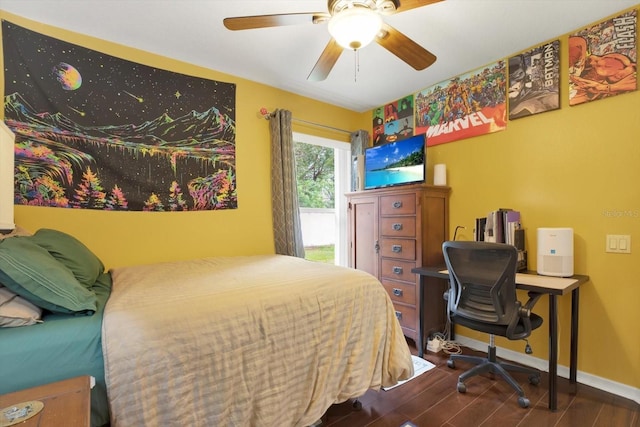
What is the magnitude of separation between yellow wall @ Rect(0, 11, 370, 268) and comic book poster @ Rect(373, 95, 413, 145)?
1.89ft

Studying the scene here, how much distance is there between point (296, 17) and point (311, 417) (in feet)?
6.61

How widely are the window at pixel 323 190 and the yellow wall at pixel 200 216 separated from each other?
23cm

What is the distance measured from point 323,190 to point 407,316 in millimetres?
1723

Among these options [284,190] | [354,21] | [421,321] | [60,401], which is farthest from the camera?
[284,190]

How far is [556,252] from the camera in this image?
1.99 m

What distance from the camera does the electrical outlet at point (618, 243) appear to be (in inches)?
74.0

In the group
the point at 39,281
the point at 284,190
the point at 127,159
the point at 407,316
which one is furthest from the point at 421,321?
the point at 127,159

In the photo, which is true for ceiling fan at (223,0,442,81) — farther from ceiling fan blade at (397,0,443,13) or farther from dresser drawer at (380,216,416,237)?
dresser drawer at (380,216,416,237)

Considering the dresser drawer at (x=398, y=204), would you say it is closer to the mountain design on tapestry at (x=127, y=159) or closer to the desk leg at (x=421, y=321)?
the desk leg at (x=421, y=321)

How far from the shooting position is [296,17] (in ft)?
4.87

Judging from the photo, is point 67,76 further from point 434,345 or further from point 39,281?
point 434,345

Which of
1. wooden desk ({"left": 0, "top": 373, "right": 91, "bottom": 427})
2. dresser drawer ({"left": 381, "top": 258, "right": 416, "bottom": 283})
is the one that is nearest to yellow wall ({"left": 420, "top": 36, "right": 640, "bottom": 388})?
dresser drawer ({"left": 381, "top": 258, "right": 416, "bottom": 283})

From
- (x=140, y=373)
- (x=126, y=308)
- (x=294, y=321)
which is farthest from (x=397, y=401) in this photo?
(x=126, y=308)

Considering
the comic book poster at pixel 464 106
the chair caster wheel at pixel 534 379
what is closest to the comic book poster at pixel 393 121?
the comic book poster at pixel 464 106
